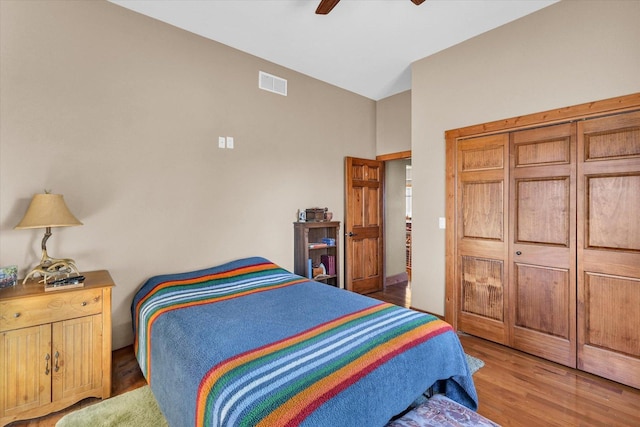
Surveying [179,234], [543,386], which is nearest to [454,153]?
[543,386]

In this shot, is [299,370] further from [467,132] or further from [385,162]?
[385,162]

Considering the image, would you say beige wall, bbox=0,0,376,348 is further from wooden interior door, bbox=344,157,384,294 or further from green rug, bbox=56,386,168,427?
wooden interior door, bbox=344,157,384,294

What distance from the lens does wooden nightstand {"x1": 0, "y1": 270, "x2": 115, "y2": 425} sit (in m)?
1.77

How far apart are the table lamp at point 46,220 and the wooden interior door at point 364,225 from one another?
307 centimetres

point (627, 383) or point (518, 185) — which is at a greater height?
point (518, 185)

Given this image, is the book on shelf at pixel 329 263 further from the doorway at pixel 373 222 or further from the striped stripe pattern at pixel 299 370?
the striped stripe pattern at pixel 299 370

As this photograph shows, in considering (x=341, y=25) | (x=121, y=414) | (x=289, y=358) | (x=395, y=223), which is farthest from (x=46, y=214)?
(x=395, y=223)

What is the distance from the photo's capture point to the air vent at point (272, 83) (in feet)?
11.5

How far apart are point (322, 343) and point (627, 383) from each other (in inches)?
93.0

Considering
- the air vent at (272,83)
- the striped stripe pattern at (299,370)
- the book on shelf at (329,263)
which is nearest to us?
the striped stripe pattern at (299,370)

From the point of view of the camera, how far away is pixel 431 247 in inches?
134

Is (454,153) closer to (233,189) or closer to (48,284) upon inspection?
(233,189)

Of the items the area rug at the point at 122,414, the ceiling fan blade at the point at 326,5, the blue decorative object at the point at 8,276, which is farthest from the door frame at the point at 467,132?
the blue decorative object at the point at 8,276

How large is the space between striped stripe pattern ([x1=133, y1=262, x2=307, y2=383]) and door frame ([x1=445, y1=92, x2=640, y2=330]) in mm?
1624
